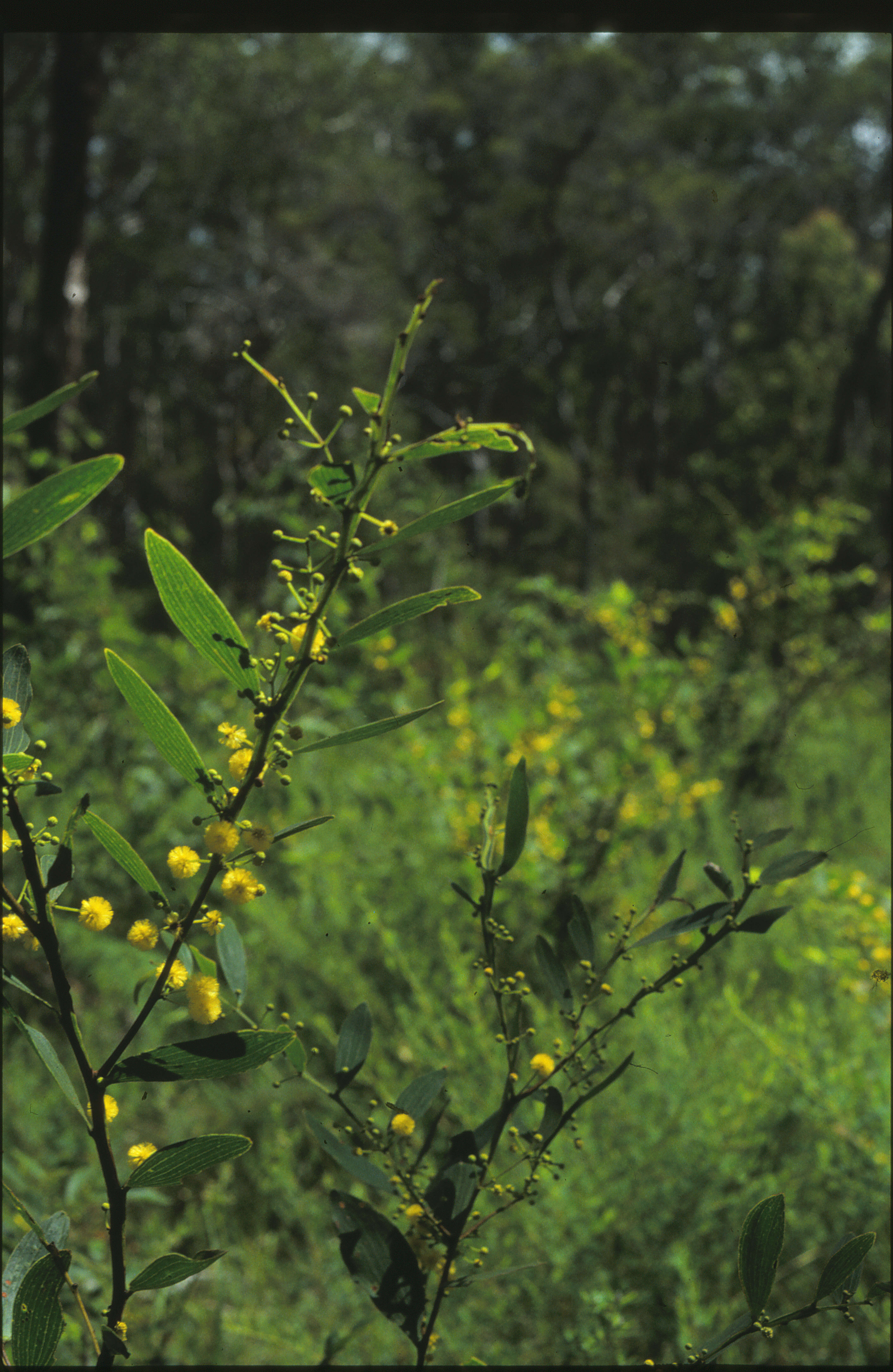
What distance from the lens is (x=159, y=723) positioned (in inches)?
10.6

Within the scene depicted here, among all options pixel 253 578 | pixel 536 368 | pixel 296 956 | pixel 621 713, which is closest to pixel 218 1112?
pixel 296 956

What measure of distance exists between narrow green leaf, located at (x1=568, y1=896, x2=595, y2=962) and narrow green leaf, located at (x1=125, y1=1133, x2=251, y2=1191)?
0.49 ft

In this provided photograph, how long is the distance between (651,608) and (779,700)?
46 centimetres

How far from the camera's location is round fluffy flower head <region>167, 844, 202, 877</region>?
10.3 inches

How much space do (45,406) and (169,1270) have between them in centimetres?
26

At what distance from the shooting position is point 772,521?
97.5 inches

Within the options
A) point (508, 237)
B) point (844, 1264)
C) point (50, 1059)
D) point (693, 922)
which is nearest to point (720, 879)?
point (693, 922)

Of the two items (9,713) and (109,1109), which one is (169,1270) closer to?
(109,1109)

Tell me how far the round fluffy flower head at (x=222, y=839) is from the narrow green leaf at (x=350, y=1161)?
0.12 meters

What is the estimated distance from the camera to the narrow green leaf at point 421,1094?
36 cm

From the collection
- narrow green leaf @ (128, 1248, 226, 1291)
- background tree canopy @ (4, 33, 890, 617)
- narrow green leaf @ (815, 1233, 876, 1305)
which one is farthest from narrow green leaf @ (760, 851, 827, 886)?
background tree canopy @ (4, 33, 890, 617)

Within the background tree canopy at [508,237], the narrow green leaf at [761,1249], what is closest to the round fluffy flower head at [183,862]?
the narrow green leaf at [761,1249]

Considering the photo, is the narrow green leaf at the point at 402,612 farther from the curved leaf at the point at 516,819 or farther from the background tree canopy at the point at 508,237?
the background tree canopy at the point at 508,237

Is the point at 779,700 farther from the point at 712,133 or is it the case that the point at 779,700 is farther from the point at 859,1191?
the point at 712,133
